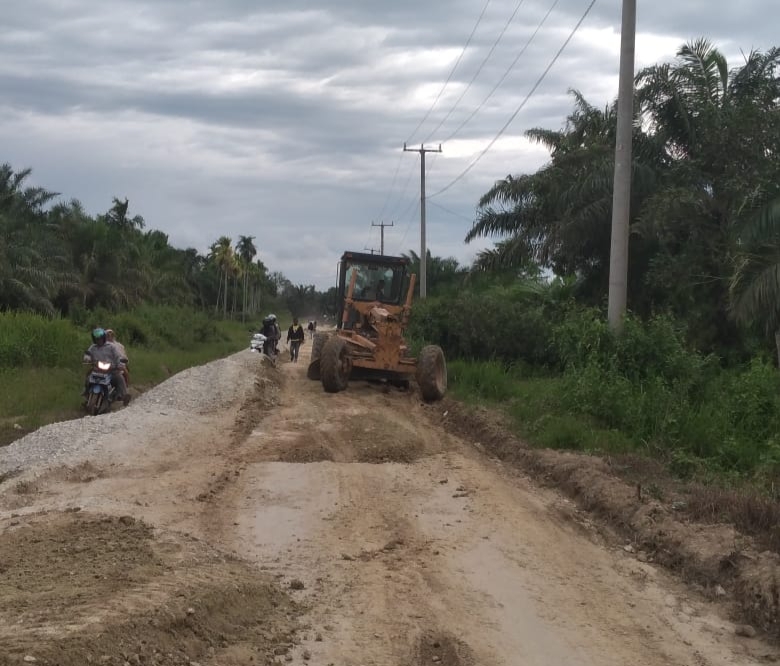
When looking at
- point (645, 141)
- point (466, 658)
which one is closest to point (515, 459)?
point (466, 658)

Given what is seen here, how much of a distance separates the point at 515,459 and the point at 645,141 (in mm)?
15286

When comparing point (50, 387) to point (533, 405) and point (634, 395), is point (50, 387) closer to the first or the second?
point (533, 405)

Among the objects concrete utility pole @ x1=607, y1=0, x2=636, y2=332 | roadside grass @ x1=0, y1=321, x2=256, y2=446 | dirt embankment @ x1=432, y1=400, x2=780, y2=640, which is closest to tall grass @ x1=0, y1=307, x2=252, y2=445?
roadside grass @ x1=0, y1=321, x2=256, y2=446

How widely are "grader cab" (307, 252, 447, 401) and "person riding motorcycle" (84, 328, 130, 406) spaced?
167 inches

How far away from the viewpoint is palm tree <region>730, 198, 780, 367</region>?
14789 millimetres

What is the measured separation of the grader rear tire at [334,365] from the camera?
1814 centimetres

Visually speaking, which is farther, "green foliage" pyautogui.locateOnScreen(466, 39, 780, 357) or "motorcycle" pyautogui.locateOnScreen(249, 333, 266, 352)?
"motorcycle" pyautogui.locateOnScreen(249, 333, 266, 352)

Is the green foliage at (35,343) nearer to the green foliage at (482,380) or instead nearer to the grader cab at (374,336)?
the grader cab at (374,336)

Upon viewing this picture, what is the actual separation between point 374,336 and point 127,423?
7.90 meters

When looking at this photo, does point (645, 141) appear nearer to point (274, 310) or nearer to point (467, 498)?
point (467, 498)

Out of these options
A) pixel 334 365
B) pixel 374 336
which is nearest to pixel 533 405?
pixel 334 365

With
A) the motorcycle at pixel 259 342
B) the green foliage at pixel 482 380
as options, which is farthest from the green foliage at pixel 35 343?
the green foliage at pixel 482 380

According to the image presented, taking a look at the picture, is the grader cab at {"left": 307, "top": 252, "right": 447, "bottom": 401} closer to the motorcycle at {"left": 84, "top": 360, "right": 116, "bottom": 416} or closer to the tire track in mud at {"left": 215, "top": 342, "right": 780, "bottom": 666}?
the motorcycle at {"left": 84, "top": 360, "right": 116, "bottom": 416}

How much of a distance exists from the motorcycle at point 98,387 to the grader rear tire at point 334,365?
4483 mm
